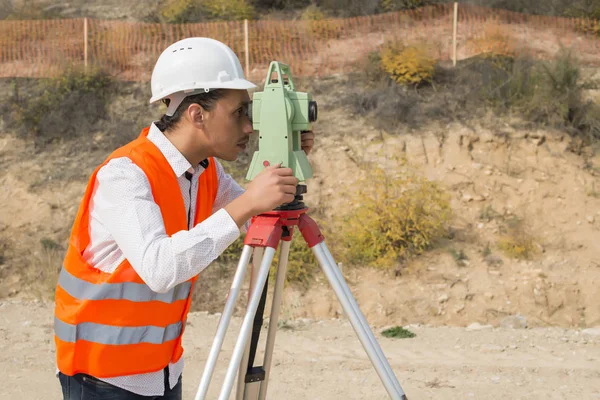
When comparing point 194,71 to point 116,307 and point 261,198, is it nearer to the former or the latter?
point 261,198

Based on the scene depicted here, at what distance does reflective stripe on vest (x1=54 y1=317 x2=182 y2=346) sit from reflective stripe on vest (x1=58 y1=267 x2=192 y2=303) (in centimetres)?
9

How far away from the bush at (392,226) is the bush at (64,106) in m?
4.67

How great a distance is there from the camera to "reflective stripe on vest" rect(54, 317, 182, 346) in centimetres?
206

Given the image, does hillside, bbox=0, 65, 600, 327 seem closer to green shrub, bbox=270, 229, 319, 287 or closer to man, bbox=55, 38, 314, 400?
green shrub, bbox=270, 229, 319, 287

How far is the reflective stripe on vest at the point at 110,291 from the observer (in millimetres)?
2027

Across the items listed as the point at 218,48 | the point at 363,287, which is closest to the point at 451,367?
the point at 363,287

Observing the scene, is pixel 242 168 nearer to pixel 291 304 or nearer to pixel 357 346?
pixel 291 304

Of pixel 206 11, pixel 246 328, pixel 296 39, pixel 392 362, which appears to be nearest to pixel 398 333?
pixel 392 362

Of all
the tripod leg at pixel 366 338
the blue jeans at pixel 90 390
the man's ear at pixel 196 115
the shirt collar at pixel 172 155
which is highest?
the man's ear at pixel 196 115

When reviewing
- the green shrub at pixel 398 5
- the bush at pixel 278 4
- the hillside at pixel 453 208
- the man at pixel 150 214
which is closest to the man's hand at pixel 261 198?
the man at pixel 150 214

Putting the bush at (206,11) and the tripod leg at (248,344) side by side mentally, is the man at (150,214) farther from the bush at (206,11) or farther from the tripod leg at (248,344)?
the bush at (206,11)

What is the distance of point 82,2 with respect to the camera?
15281 millimetres

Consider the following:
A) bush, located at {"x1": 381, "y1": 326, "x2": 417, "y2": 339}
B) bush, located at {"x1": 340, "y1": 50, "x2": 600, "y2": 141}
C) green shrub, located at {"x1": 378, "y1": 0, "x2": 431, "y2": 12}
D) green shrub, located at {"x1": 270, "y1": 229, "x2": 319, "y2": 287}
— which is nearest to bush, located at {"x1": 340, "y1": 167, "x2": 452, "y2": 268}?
green shrub, located at {"x1": 270, "y1": 229, "x2": 319, "y2": 287}

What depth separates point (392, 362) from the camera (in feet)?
15.6
